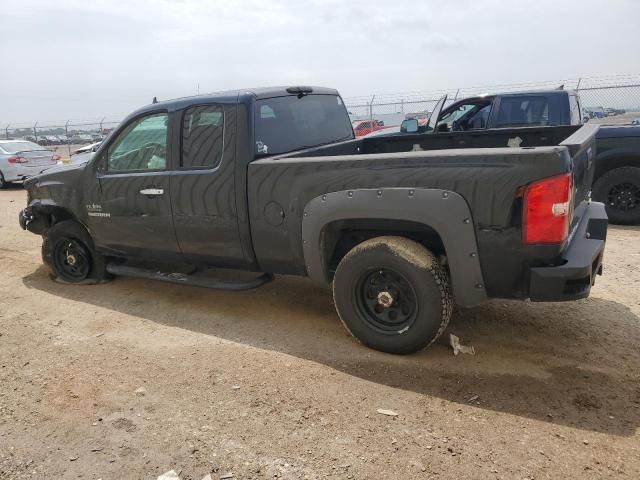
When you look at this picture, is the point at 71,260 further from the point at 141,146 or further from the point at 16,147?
the point at 16,147

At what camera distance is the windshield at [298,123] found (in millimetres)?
4207

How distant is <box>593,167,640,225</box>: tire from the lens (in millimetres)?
7184

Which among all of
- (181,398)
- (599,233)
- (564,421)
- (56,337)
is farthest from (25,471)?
(599,233)

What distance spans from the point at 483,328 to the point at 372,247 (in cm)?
124

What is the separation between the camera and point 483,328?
13.2ft

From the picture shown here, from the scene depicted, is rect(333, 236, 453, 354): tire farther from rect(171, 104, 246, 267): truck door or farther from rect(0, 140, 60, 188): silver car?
rect(0, 140, 60, 188): silver car

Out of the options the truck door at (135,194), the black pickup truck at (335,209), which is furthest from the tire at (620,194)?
the truck door at (135,194)

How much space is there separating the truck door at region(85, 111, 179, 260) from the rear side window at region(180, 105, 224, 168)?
0.21m

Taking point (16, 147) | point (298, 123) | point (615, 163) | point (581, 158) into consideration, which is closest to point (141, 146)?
point (298, 123)

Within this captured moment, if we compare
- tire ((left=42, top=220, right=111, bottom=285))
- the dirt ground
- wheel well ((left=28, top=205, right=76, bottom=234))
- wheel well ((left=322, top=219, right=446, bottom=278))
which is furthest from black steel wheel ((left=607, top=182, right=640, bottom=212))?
wheel well ((left=28, top=205, right=76, bottom=234))

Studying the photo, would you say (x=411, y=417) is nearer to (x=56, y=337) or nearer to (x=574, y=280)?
(x=574, y=280)

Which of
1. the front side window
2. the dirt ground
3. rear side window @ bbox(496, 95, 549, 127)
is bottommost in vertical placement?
the dirt ground

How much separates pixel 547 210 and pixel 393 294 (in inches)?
43.9

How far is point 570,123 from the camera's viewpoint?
7.50m
